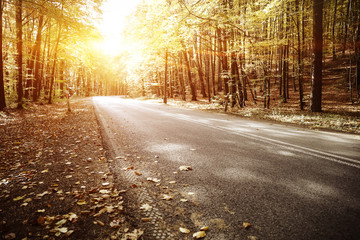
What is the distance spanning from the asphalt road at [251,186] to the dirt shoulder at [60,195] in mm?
382

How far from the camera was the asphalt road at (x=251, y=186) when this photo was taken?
2.22m

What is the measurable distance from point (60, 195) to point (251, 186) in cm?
308

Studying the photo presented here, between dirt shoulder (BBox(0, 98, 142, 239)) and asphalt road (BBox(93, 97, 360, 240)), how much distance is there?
0.38 m

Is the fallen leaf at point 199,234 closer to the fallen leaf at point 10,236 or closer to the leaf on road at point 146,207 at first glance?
the leaf on road at point 146,207

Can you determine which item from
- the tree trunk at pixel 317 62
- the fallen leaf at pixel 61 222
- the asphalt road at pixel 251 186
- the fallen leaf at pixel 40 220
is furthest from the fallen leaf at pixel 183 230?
the tree trunk at pixel 317 62

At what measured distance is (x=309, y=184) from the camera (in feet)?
10.3

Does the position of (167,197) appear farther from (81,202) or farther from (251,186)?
(251,186)

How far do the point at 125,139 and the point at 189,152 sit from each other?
8.05 ft

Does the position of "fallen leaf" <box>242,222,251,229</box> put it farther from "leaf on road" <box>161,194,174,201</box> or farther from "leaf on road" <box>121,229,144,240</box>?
"leaf on road" <box>121,229,144,240</box>

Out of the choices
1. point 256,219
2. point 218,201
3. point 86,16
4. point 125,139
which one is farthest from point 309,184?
point 86,16

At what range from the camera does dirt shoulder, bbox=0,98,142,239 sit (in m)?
2.27

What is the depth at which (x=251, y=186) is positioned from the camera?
3119 mm

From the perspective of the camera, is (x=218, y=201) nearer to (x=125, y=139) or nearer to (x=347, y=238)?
(x=347, y=238)

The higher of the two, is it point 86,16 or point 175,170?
point 86,16
